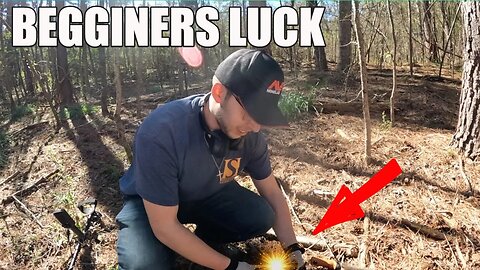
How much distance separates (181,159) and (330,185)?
1.55 meters

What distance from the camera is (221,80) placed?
160 centimetres

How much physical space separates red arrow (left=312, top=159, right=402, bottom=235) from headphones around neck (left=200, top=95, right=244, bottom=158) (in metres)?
0.97

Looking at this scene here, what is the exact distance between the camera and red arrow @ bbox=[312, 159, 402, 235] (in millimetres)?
2652

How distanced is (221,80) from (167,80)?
9461 mm

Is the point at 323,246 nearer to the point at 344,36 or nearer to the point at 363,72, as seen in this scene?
the point at 363,72

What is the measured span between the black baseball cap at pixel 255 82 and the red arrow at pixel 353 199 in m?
1.25

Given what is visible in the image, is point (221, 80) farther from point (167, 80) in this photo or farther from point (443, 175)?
point (167, 80)

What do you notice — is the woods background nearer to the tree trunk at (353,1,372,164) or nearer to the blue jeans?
the tree trunk at (353,1,372,164)

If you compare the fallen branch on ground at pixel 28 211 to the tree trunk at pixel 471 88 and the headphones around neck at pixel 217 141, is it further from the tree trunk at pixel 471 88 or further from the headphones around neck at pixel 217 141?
the tree trunk at pixel 471 88

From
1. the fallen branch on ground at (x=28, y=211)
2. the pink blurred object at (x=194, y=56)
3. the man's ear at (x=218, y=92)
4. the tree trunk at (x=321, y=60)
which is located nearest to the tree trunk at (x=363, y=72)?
the man's ear at (x=218, y=92)

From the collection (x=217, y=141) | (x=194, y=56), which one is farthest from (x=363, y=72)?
(x=194, y=56)

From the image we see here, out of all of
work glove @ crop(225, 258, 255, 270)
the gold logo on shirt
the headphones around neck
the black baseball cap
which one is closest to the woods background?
work glove @ crop(225, 258, 255, 270)

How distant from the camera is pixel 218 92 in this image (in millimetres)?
1640

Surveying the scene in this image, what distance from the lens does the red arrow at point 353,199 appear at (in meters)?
2.65
